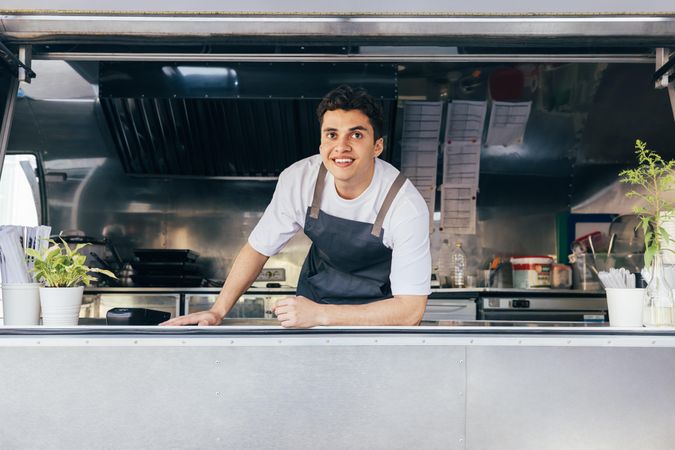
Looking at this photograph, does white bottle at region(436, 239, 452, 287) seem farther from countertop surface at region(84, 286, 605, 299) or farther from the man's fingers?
the man's fingers

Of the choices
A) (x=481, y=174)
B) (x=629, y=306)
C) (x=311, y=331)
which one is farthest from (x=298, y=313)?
(x=481, y=174)

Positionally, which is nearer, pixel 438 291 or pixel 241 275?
pixel 241 275

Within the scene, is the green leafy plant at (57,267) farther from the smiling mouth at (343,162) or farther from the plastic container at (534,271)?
the plastic container at (534,271)

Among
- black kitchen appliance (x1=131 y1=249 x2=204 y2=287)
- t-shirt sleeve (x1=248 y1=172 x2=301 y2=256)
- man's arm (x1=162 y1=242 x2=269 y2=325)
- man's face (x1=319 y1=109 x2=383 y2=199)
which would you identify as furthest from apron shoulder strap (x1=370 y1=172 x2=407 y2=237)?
black kitchen appliance (x1=131 y1=249 x2=204 y2=287)

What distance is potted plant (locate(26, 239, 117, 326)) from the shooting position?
1714 mm

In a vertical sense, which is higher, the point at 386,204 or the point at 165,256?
the point at 386,204

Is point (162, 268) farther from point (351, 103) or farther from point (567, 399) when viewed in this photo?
point (567, 399)

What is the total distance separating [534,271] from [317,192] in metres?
2.49

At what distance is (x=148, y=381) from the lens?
1567 millimetres

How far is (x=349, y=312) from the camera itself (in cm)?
175

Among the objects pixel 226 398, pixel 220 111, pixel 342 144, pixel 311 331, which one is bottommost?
pixel 226 398

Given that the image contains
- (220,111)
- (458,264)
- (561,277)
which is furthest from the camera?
(458,264)

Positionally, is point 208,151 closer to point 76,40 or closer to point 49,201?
point 49,201

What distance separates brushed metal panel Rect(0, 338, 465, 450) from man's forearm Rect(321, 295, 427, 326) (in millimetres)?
151
